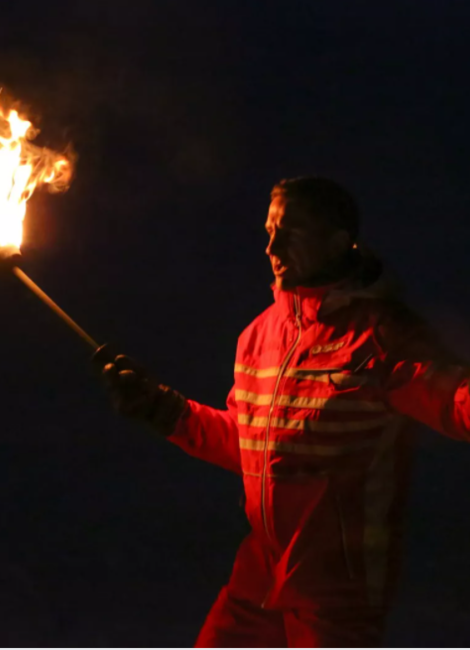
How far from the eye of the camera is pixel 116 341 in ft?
6.84

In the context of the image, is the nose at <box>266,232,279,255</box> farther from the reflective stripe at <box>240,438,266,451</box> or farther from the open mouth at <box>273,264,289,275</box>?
the reflective stripe at <box>240,438,266,451</box>

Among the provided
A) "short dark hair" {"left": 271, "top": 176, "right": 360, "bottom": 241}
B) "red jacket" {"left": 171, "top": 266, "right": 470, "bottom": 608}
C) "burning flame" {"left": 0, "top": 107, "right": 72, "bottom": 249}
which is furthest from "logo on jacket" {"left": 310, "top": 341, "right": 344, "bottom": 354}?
"burning flame" {"left": 0, "top": 107, "right": 72, "bottom": 249}

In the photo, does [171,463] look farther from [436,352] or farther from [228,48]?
[228,48]

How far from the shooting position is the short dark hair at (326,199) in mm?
1665

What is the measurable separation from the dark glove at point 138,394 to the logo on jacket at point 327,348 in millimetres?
346

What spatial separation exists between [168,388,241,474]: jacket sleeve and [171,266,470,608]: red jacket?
0.16m

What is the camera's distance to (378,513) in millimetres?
1578

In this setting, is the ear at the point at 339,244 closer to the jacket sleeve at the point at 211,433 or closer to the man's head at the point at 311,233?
the man's head at the point at 311,233

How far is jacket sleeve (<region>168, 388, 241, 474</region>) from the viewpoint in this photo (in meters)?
1.79

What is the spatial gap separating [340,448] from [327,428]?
Result: 45 millimetres

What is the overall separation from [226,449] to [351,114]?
795 millimetres

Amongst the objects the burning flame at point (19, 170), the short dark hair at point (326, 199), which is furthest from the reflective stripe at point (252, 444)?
the burning flame at point (19, 170)

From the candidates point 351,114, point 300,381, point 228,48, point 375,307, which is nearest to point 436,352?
point 375,307

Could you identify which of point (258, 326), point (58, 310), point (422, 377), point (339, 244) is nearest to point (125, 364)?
point (58, 310)
